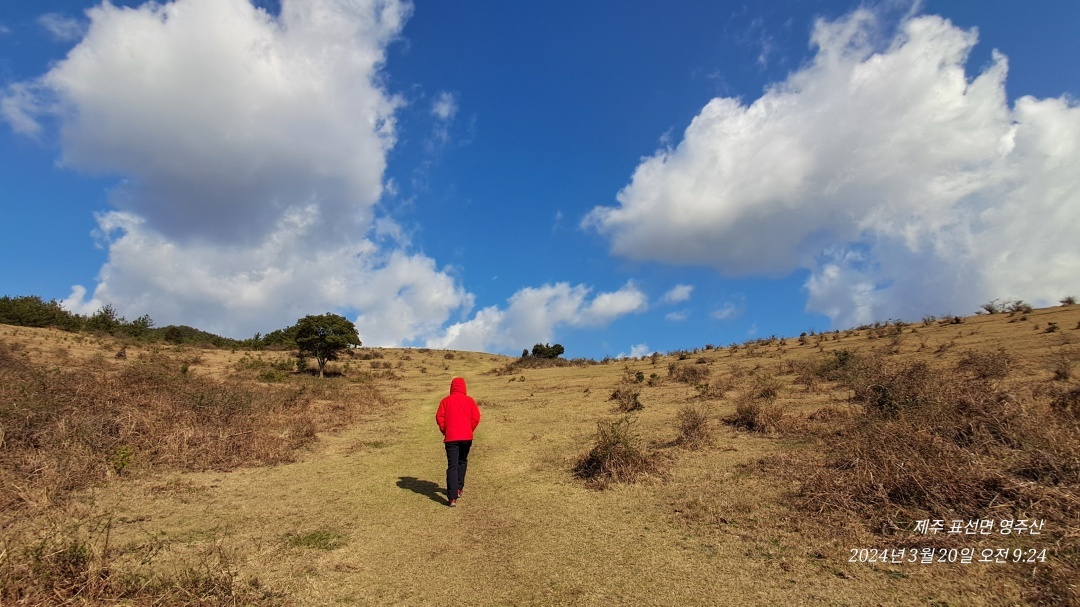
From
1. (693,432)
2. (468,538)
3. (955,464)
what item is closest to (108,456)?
(468,538)

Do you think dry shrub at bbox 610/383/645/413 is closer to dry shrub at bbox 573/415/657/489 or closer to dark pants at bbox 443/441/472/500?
dry shrub at bbox 573/415/657/489

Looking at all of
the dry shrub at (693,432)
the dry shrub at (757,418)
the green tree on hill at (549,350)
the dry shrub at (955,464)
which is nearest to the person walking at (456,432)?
the dry shrub at (693,432)

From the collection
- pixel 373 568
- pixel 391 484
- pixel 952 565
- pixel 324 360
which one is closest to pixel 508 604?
pixel 373 568

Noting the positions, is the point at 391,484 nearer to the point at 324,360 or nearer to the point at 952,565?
the point at 952,565

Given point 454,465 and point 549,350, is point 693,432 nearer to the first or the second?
point 454,465

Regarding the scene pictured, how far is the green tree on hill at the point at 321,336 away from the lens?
35375 mm

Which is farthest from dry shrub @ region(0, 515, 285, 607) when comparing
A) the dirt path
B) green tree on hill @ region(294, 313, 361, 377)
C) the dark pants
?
green tree on hill @ region(294, 313, 361, 377)

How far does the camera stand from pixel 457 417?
9586 millimetres

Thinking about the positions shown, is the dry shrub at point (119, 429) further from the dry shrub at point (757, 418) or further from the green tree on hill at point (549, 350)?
the green tree on hill at point (549, 350)

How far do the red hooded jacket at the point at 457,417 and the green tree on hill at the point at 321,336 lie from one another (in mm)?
28564

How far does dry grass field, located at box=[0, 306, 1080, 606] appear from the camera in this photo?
527cm

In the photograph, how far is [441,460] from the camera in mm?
13188

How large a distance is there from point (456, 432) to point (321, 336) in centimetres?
2955

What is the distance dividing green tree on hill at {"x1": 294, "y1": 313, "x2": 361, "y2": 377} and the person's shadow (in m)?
26.7
